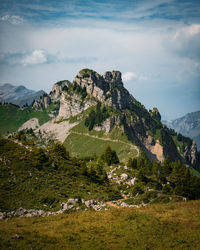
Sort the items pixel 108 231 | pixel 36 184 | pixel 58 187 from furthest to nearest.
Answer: pixel 58 187
pixel 36 184
pixel 108 231

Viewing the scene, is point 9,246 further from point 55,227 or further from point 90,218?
point 90,218

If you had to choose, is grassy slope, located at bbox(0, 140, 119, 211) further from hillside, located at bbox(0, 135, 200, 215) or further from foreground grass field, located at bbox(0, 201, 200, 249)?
foreground grass field, located at bbox(0, 201, 200, 249)

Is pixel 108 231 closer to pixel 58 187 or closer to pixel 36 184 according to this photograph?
pixel 58 187

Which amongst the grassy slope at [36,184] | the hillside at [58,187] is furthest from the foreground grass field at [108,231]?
the grassy slope at [36,184]

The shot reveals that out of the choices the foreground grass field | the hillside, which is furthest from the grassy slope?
the foreground grass field

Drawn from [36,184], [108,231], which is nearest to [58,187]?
[36,184]

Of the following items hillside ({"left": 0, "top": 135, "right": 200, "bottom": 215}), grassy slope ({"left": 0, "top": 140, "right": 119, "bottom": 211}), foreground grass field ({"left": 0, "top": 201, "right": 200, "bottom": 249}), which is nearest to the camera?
foreground grass field ({"left": 0, "top": 201, "right": 200, "bottom": 249})

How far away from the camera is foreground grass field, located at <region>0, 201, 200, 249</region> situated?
2894 centimetres

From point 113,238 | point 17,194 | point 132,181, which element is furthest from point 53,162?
point 113,238

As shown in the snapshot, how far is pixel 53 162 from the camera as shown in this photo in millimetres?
76812

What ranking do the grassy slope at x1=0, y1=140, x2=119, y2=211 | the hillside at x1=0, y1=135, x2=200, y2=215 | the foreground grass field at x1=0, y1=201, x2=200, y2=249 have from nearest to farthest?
the foreground grass field at x1=0, y1=201, x2=200, y2=249, the hillside at x1=0, y1=135, x2=200, y2=215, the grassy slope at x1=0, y1=140, x2=119, y2=211

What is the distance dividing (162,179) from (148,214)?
7490 centimetres

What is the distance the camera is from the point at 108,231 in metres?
33.3

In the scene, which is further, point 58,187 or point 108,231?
point 58,187
